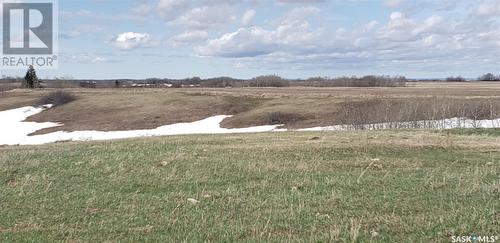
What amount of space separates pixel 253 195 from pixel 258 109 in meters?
56.8

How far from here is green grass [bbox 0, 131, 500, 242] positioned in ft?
22.0

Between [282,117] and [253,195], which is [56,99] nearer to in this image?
[282,117]

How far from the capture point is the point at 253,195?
8867 millimetres

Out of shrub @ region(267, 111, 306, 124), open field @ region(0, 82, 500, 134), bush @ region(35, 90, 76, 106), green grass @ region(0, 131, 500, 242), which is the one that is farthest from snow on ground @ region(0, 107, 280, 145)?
green grass @ region(0, 131, 500, 242)

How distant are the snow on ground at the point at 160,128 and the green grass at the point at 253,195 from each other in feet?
86.8

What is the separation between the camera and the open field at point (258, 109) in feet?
147

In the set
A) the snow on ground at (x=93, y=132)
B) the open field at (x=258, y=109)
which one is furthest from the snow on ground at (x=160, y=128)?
the open field at (x=258, y=109)

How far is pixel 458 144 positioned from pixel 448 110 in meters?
31.1

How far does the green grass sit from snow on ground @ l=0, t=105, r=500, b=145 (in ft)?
86.8

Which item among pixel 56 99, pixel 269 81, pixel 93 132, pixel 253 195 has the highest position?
pixel 269 81

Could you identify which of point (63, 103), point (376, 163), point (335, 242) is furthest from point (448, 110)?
point (63, 103)

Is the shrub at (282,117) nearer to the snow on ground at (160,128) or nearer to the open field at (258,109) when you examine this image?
the open field at (258,109)

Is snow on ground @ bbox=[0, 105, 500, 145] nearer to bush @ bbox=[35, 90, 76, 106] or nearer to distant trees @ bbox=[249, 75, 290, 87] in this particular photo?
bush @ bbox=[35, 90, 76, 106]

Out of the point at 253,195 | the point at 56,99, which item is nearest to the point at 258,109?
the point at 56,99
